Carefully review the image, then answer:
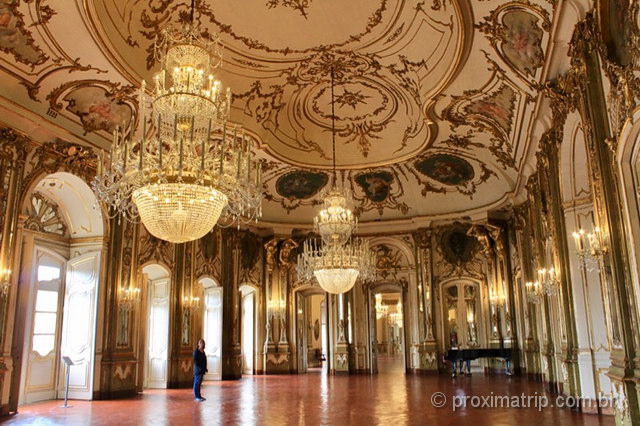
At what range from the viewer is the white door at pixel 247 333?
17.6 metres

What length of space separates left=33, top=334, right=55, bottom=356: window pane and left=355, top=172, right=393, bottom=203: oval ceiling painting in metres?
9.49

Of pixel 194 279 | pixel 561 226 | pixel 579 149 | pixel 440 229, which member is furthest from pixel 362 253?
pixel 440 229

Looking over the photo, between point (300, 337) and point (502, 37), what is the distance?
1285 centimetres

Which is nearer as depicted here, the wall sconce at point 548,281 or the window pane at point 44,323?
the wall sconce at point 548,281

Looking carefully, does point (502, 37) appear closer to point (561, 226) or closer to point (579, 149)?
point (579, 149)

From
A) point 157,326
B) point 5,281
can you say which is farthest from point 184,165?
point 157,326

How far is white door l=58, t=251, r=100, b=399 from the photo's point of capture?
1079cm

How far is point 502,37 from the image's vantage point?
314 inches

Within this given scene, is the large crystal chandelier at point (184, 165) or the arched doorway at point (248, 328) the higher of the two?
the large crystal chandelier at point (184, 165)

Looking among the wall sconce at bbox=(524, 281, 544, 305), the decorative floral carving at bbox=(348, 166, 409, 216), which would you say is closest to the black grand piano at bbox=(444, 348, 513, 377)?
the wall sconce at bbox=(524, 281, 544, 305)

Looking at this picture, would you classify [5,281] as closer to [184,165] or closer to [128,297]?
[128,297]

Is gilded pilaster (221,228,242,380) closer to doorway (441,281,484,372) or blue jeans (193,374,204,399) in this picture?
blue jeans (193,374,204,399)

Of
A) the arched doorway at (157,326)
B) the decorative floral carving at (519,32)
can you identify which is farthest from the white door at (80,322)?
the decorative floral carving at (519,32)

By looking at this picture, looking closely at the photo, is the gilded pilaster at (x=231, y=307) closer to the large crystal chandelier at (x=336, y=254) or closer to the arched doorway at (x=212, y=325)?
the arched doorway at (x=212, y=325)
